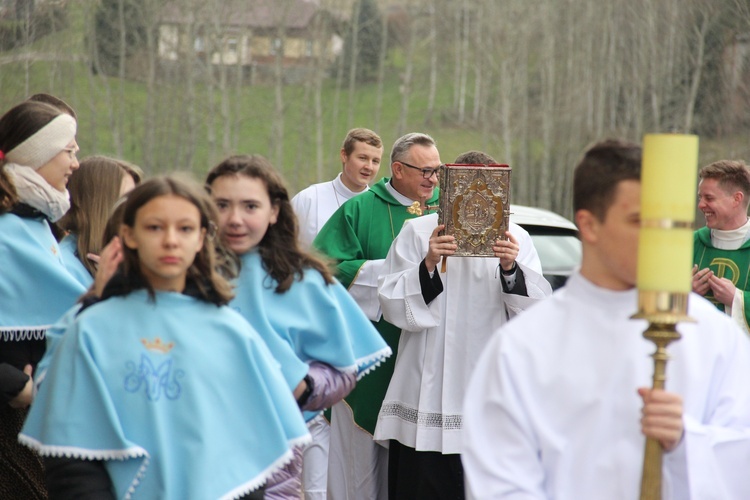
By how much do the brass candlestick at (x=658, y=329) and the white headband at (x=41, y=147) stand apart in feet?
9.38

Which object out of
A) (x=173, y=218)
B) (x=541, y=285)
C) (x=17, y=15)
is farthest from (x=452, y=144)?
(x=173, y=218)

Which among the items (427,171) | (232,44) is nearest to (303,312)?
(427,171)

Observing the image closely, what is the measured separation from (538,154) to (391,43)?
5888mm

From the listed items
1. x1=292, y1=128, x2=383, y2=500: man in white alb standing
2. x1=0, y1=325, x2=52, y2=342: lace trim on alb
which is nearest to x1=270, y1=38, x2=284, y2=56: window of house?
x1=292, y1=128, x2=383, y2=500: man in white alb standing

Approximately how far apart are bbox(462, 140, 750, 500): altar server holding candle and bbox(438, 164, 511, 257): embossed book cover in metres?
2.37

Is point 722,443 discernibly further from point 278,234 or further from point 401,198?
point 401,198

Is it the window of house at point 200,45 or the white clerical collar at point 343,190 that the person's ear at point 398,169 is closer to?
the white clerical collar at point 343,190

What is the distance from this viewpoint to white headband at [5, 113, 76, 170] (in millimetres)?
4508

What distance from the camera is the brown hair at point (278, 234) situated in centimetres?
420

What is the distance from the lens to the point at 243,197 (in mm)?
4148

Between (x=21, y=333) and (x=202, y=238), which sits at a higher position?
(x=202, y=238)

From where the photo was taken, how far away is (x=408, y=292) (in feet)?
18.5

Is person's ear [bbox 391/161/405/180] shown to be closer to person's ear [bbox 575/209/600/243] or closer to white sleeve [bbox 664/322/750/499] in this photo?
person's ear [bbox 575/209/600/243]

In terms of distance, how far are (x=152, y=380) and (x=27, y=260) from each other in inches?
55.6
